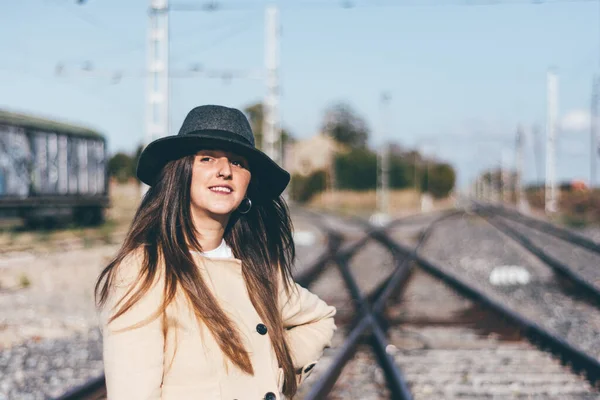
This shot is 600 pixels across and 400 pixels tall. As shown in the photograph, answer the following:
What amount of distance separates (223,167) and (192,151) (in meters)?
0.10

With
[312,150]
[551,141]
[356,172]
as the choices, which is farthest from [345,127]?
[551,141]

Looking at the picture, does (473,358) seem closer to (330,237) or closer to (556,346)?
(556,346)

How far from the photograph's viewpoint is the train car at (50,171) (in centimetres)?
2050

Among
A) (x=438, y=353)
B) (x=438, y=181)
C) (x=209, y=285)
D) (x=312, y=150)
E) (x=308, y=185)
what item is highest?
(x=312, y=150)

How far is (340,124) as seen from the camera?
104 metres

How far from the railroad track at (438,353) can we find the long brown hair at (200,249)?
8.23ft

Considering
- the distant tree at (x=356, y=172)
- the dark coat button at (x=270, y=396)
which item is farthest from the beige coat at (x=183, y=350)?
the distant tree at (x=356, y=172)

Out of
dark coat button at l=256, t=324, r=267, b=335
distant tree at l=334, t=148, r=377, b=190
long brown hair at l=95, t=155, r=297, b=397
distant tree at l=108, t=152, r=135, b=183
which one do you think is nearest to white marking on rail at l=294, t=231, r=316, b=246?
long brown hair at l=95, t=155, r=297, b=397

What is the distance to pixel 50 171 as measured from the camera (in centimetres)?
2222

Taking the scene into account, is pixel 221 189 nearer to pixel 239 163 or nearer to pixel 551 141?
pixel 239 163

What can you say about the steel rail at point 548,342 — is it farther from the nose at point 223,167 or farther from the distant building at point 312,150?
the distant building at point 312,150

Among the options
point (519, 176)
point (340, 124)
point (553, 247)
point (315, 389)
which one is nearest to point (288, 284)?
point (315, 389)

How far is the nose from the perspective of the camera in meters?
2.19

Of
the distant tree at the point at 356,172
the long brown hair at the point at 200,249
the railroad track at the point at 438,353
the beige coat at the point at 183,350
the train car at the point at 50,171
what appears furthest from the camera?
the distant tree at the point at 356,172
